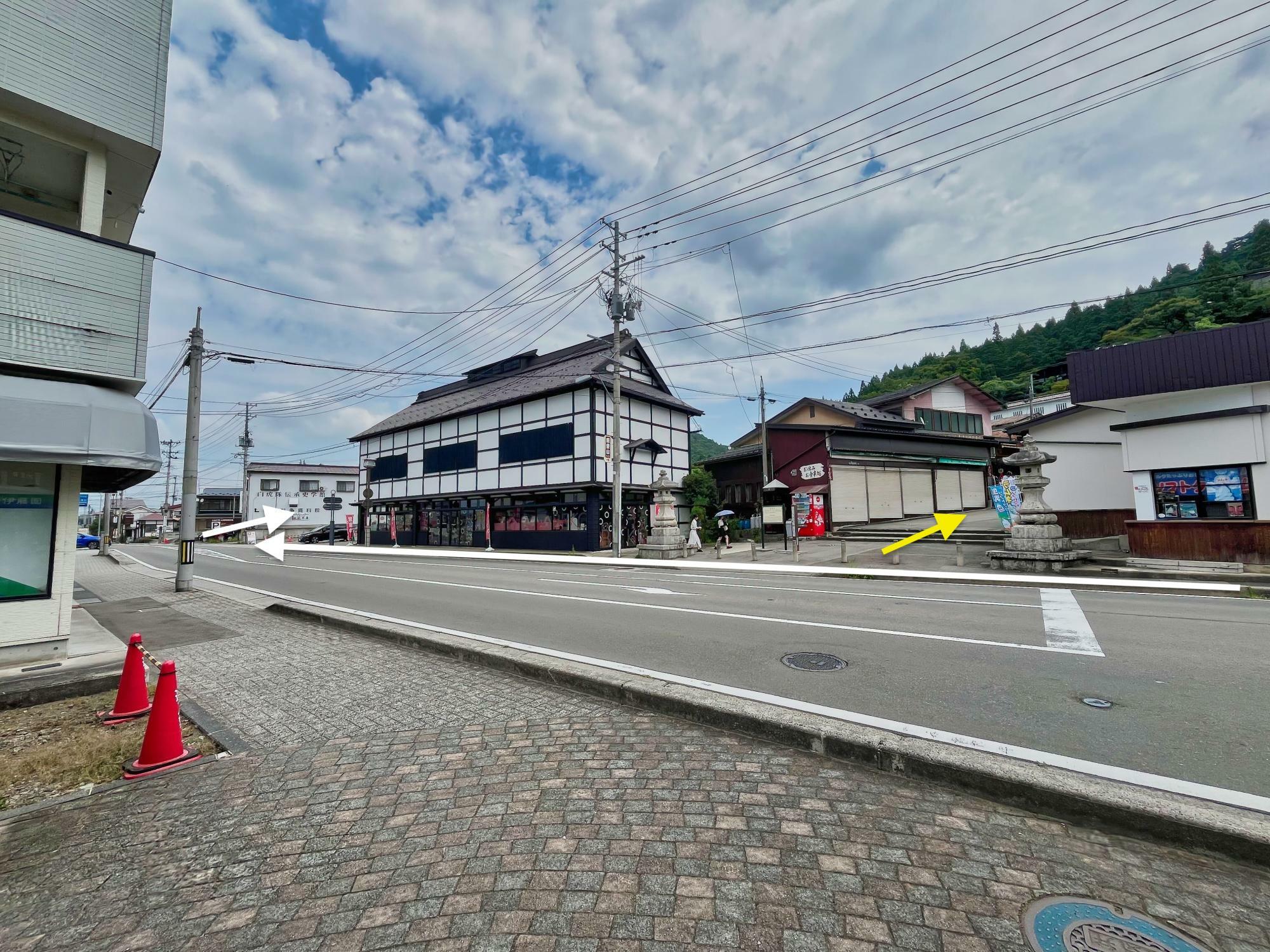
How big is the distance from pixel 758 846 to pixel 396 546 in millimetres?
38097

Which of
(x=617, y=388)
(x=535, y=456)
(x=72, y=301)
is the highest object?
(x=617, y=388)

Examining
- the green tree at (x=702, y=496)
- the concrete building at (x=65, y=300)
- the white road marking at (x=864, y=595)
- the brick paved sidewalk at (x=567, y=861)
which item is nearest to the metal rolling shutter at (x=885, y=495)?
the green tree at (x=702, y=496)

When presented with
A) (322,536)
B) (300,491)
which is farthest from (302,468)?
(322,536)

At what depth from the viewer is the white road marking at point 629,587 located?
1172 cm

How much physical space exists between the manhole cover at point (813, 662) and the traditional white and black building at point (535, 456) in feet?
53.1

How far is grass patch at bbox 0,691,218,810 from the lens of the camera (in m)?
3.80

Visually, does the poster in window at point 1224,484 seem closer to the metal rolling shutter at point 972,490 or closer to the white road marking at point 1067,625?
the white road marking at point 1067,625

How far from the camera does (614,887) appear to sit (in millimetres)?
2494

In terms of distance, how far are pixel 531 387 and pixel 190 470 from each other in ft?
59.8

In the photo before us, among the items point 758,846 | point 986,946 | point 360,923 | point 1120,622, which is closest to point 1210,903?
point 986,946

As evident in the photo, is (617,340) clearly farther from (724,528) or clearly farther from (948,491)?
(948,491)

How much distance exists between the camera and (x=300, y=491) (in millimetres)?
66625

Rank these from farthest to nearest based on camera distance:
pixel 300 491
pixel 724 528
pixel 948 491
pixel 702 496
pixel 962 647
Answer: pixel 300 491 → pixel 948 491 → pixel 702 496 → pixel 724 528 → pixel 962 647

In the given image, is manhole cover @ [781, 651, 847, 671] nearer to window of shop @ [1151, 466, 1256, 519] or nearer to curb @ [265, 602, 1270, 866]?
curb @ [265, 602, 1270, 866]
